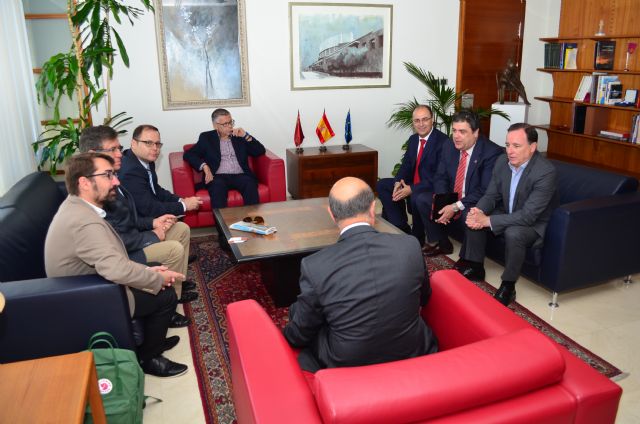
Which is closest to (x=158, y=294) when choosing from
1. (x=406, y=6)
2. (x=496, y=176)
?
(x=496, y=176)

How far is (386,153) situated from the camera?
648 centimetres

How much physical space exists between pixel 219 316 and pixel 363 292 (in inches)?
77.7

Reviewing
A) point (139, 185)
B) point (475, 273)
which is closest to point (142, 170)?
point (139, 185)

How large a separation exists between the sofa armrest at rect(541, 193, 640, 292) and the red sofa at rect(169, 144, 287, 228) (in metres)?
2.52

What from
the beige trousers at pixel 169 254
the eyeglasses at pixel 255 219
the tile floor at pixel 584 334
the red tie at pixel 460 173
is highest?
the red tie at pixel 460 173

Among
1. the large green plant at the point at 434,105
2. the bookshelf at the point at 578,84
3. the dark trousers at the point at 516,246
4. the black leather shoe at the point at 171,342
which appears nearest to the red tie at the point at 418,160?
the large green plant at the point at 434,105

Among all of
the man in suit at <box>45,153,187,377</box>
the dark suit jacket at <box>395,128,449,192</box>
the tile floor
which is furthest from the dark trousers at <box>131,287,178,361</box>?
the dark suit jacket at <box>395,128,449,192</box>

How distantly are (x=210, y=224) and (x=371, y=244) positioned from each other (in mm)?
3391

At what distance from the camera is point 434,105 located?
5.97m

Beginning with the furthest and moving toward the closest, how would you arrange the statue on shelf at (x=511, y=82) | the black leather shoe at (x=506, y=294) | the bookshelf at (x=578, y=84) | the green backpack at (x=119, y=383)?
the statue on shelf at (x=511, y=82)
the bookshelf at (x=578, y=84)
the black leather shoe at (x=506, y=294)
the green backpack at (x=119, y=383)

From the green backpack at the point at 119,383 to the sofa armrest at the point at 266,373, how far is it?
1.85 ft

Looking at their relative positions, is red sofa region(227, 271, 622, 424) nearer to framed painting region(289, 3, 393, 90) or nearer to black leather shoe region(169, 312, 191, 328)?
black leather shoe region(169, 312, 191, 328)

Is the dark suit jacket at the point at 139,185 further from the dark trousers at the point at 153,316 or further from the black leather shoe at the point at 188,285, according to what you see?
the dark trousers at the point at 153,316

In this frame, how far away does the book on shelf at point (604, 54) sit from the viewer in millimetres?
5562
